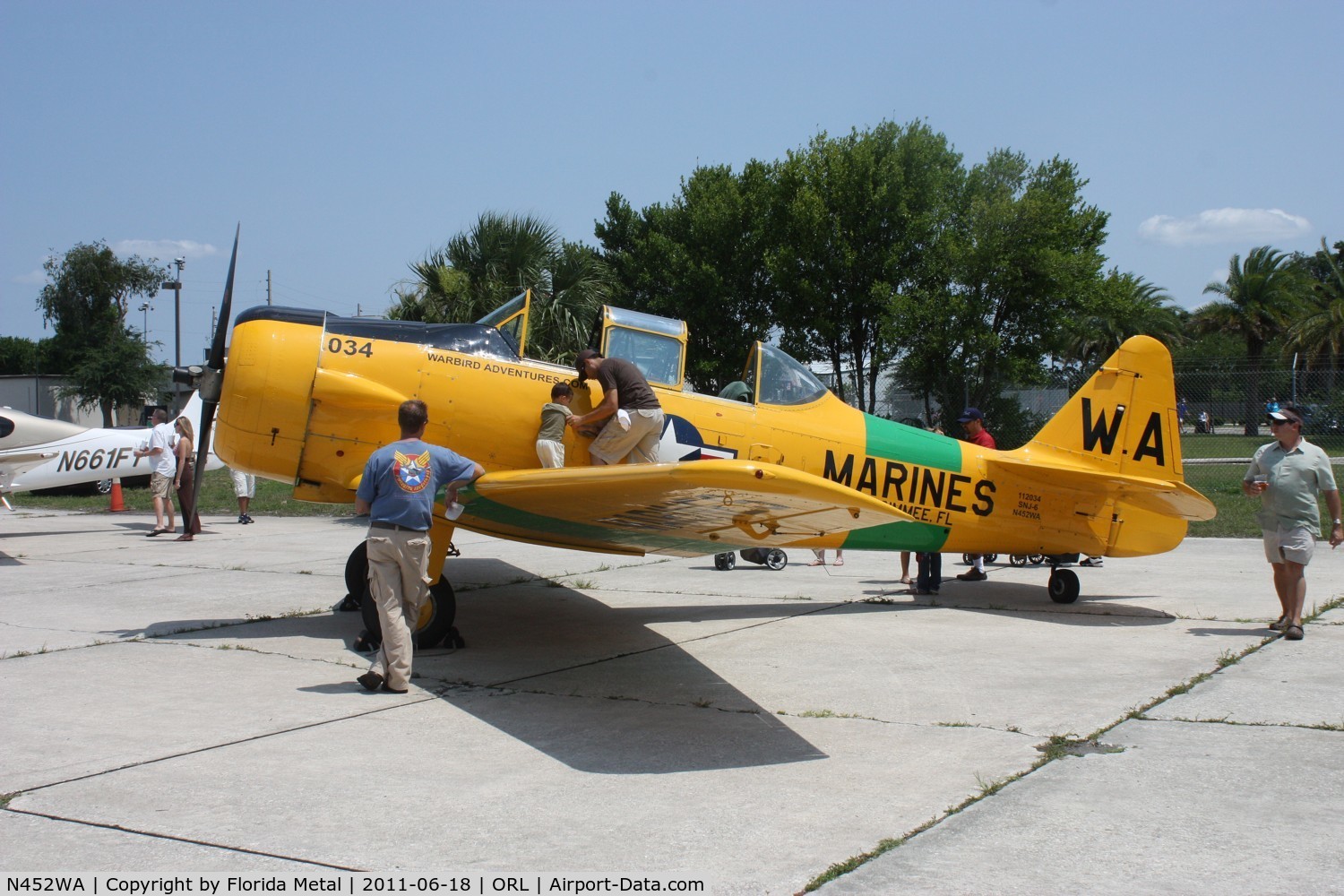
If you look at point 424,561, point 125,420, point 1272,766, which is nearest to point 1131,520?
point 1272,766

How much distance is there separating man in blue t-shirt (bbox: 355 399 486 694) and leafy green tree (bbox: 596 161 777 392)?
23.7 metres

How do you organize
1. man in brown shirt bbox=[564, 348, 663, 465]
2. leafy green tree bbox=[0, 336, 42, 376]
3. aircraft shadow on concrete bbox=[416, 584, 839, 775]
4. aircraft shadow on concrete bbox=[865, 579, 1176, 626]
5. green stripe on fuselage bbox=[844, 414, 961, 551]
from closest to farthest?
aircraft shadow on concrete bbox=[416, 584, 839, 775]
man in brown shirt bbox=[564, 348, 663, 465]
aircraft shadow on concrete bbox=[865, 579, 1176, 626]
green stripe on fuselage bbox=[844, 414, 961, 551]
leafy green tree bbox=[0, 336, 42, 376]

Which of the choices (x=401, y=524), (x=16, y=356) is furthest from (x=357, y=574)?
(x=16, y=356)

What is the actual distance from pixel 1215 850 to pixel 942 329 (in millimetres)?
23552

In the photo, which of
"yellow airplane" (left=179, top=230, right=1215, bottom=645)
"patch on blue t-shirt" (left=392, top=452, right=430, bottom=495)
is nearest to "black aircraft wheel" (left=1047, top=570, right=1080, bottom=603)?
"yellow airplane" (left=179, top=230, right=1215, bottom=645)

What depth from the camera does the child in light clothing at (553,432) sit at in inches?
279

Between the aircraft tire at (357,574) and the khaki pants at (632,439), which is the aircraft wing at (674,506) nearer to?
the khaki pants at (632,439)

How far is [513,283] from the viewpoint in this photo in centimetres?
1652

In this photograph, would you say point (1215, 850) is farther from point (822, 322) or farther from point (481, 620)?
point (822, 322)

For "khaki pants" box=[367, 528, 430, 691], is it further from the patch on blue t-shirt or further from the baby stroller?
the baby stroller

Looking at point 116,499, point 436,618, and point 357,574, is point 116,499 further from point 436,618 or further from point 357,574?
point 436,618

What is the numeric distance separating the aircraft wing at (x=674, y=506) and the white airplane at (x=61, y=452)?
10.8m

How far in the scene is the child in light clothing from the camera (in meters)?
7.09

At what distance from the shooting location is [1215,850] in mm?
3588
